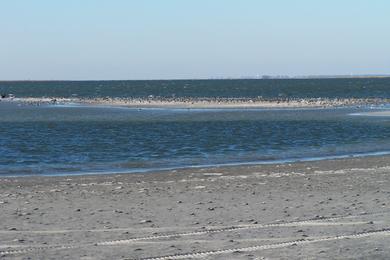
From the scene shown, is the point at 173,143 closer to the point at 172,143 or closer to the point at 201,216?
the point at 172,143

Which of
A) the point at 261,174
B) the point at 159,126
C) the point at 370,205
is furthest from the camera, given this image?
the point at 159,126

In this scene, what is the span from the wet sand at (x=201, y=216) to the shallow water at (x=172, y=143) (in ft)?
17.5

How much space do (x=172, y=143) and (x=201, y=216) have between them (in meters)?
20.8

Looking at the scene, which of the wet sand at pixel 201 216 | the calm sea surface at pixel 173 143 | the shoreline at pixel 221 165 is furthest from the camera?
the calm sea surface at pixel 173 143

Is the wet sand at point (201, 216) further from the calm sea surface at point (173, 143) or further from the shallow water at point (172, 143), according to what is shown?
the shallow water at point (172, 143)

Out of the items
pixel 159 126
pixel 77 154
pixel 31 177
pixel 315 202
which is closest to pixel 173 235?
pixel 315 202

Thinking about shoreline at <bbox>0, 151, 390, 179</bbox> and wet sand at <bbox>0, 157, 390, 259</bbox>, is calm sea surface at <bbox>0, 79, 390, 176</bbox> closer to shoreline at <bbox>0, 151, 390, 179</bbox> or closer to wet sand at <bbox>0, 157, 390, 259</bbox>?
shoreline at <bbox>0, 151, 390, 179</bbox>

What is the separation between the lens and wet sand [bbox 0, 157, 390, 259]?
10.0 metres

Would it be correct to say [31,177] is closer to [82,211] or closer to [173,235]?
[82,211]

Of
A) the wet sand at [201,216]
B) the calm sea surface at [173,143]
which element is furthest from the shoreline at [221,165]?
the wet sand at [201,216]

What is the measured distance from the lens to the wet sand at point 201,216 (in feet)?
32.9

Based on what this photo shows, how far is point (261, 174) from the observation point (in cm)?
2055

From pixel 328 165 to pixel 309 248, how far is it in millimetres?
13652

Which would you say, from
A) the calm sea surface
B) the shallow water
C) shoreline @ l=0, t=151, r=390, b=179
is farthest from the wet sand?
the shallow water
